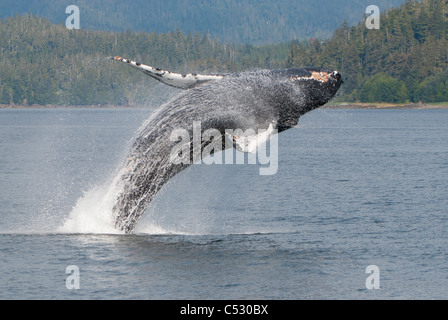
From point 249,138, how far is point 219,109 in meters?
1.07

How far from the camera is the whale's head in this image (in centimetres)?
1672

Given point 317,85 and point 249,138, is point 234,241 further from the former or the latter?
A: point 317,85

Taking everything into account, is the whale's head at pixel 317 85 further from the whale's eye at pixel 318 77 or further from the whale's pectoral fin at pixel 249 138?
the whale's pectoral fin at pixel 249 138

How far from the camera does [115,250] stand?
707 inches

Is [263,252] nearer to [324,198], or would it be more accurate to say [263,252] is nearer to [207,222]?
[207,222]

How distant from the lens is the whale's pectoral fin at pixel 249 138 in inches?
648

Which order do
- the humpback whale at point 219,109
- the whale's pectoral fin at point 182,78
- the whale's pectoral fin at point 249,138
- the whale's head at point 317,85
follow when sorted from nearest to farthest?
the whale's pectoral fin at point 249,138 < the whale's pectoral fin at point 182,78 < the whale's head at point 317,85 < the humpback whale at point 219,109

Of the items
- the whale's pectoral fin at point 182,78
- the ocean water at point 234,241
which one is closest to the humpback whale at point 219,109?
the whale's pectoral fin at point 182,78

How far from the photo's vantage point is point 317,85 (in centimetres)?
1675

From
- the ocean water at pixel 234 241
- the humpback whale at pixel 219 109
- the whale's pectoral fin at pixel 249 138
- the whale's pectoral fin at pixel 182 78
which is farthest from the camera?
the humpback whale at pixel 219 109

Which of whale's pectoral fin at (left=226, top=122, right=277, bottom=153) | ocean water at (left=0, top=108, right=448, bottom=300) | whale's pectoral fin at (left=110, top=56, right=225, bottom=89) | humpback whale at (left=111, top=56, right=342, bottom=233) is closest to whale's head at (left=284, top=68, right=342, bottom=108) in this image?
humpback whale at (left=111, top=56, right=342, bottom=233)

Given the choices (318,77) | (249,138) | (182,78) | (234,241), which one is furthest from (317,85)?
(234,241)
